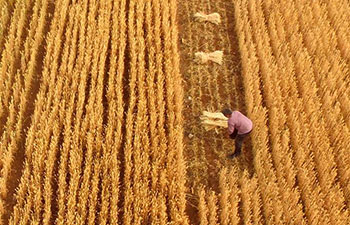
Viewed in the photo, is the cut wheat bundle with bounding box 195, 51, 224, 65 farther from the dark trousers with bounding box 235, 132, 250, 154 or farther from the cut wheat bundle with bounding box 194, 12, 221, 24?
the dark trousers with bounding box 235, 132, 250, 154

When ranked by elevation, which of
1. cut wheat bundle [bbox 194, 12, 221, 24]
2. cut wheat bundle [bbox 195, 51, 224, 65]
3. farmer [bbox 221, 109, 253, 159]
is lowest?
farmer [bbox 221, 109, 253, 159]

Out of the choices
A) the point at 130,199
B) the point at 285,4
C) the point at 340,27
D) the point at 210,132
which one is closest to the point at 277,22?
the point at 285,4

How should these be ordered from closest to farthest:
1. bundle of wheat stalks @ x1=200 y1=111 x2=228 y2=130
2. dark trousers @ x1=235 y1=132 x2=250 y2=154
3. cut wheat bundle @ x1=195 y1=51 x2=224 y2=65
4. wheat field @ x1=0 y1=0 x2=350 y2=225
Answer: wheat field @ x1=0 y1=0 x2=350 y2=225 < dark trousers @ x1=235 y1=132 x2=250 y2=154 < bundle of wheat stalks @ x1=200 y1=111 x2=228 y2=130 < cut wheat bundle @ x1=195 y1=51 x2=224 y2=65

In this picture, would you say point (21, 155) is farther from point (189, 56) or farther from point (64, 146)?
point (189, 56)

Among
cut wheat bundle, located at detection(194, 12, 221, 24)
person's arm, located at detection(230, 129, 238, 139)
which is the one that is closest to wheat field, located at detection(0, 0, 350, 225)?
cut wheat bundle, located at detection(194, 12, 221, 24)

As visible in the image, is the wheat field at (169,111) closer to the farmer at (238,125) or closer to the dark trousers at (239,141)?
the dark trousers at (239,141)

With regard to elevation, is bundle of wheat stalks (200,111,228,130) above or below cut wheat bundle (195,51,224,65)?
below

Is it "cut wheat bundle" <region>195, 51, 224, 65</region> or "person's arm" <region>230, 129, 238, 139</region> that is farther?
"cut wheat bundle" <region>195, 51, 224, 65</region>

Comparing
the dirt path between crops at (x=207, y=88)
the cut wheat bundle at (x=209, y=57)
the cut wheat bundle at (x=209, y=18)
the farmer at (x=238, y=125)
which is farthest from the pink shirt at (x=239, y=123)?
the cut wheat bundle at (x=209, y=18)
